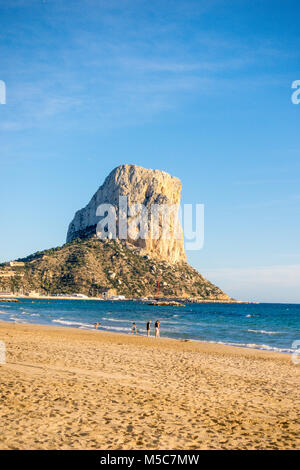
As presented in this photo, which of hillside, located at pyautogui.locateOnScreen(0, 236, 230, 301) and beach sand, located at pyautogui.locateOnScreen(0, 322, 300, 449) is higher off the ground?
hillside, located at pyautogui.locateOnScreen(0, 236, 230, 301)

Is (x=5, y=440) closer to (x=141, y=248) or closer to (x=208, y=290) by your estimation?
(x=141, y=248)

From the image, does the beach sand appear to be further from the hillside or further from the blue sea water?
the hillside

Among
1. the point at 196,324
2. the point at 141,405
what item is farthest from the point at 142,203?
the point at 141,405

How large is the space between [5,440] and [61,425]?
136cm

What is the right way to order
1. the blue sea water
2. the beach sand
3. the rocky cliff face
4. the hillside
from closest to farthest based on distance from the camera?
the beach sand < the blue sea water < the hillside < the rocky cliff face

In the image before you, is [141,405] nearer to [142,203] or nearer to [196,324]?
[196,324]

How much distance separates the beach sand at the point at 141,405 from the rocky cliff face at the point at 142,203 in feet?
498

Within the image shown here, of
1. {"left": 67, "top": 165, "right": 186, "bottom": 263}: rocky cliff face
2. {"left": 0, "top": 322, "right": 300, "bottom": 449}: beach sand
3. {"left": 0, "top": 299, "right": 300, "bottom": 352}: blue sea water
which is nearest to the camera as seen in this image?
{"left": 0, "top": 322, "right": 300, "bottom": 449}: beach sand

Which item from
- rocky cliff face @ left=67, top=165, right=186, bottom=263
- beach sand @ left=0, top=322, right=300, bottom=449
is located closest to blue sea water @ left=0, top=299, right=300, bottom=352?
beach sand @ left=0, top=322, right=300, bottom=449

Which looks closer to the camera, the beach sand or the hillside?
the beach sand

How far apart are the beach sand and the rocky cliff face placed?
15172 cm

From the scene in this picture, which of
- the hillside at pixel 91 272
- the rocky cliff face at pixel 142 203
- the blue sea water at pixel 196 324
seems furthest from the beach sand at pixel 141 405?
the rocky cliff face at pixel 142 203

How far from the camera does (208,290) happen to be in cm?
19175

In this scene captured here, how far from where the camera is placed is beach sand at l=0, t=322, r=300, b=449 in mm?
7887
